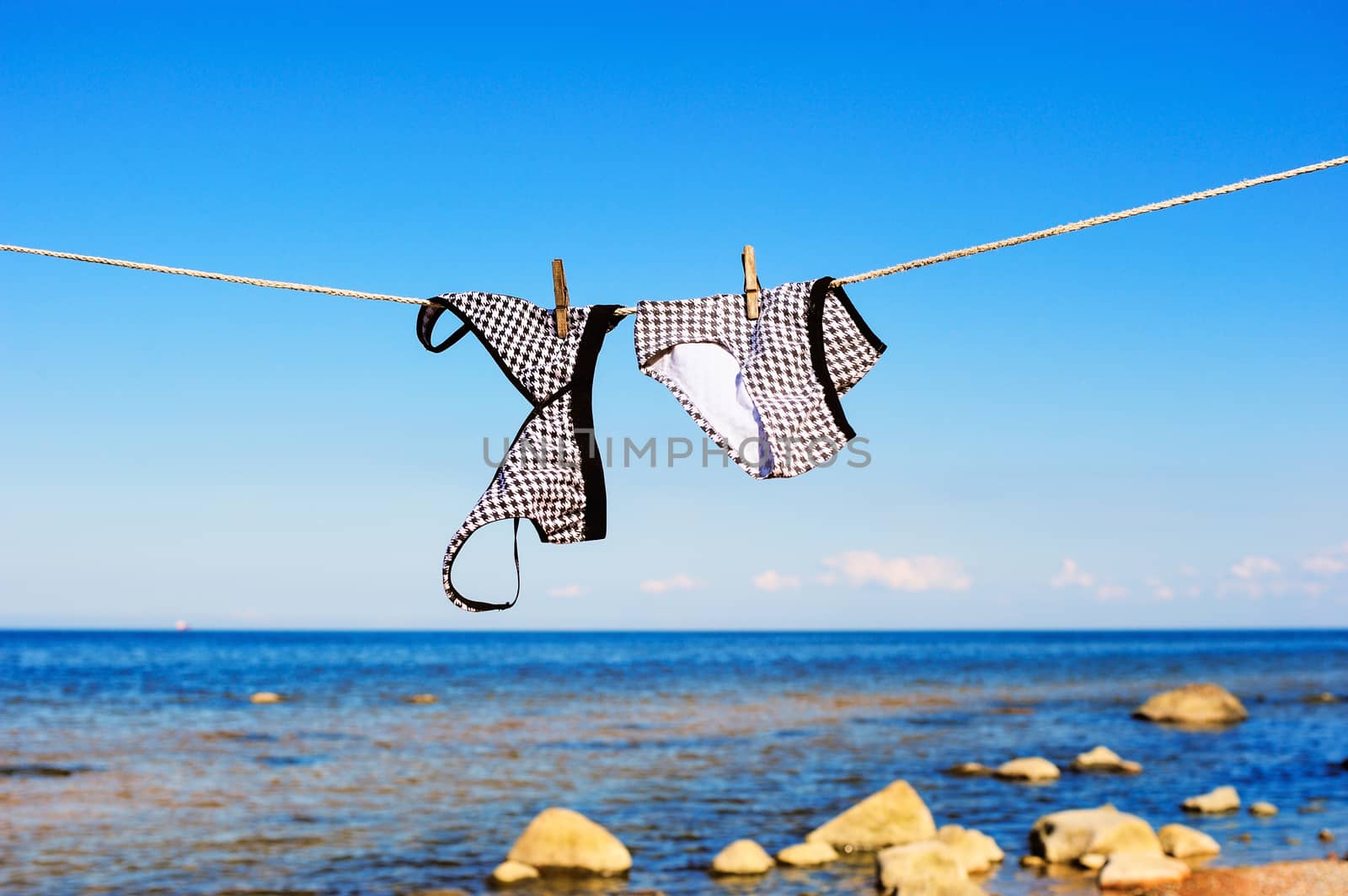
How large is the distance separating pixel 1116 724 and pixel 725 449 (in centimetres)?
2794

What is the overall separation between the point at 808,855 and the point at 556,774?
851cm

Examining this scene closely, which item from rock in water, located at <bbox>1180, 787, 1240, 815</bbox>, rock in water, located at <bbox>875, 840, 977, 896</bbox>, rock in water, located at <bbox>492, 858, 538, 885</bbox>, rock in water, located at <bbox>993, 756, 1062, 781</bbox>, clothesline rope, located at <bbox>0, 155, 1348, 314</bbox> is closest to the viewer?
clothesline rope, located at <bbox>0, 155, 1348, 314</bbox>

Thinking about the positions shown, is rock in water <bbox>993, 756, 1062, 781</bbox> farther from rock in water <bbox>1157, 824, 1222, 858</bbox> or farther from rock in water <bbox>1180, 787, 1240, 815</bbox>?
rock in water <bbox>1157, 824, 1222, 858</bbox>

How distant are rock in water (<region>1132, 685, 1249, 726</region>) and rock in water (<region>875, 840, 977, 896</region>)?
20.0 metres

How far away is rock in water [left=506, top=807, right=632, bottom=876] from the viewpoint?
478 inches

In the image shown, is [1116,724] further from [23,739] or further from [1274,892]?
[23,739]

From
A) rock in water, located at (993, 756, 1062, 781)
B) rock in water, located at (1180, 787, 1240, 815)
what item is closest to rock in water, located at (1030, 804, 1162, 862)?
rock in water, located at (1180, 787, 1240, 815)

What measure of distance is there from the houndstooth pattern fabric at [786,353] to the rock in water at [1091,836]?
1055 centimetres

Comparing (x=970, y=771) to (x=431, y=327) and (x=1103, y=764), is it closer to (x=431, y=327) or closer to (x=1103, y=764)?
(x=1103, y=764)

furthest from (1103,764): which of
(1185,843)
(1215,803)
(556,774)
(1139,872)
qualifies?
(556,774)

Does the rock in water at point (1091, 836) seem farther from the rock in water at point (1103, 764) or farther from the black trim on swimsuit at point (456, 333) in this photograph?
the black trim on swimsuit at point (456, 333)

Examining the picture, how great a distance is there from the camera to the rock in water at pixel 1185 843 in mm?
12094

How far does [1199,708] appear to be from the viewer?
27.6m

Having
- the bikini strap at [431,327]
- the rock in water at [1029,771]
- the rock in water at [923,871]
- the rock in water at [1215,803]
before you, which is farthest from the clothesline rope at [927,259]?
the rock in water at [1029,771]
